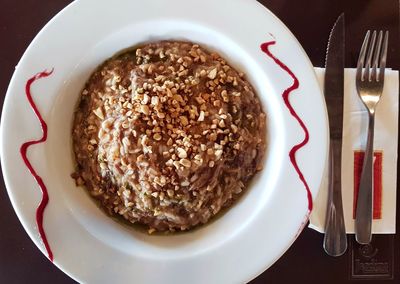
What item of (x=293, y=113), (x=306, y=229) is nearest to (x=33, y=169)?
(x=293, y=113)

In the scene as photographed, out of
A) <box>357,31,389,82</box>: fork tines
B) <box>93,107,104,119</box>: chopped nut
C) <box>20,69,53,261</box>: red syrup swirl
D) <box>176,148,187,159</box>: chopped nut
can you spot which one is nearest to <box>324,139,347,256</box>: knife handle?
<box>357,31,389,82</box>: fork tines

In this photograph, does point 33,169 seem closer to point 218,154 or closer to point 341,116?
point 218,154

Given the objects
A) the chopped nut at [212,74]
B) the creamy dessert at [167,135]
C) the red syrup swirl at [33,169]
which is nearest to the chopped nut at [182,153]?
the creamy dessert at [167,135]

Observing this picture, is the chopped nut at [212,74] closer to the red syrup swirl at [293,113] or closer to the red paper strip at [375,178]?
the red syrup swirl at [293,113]

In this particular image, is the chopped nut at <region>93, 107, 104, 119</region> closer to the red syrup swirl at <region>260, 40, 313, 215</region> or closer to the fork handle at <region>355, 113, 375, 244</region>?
the red syrup swirl at <region>260, 40, 313, 215</region>

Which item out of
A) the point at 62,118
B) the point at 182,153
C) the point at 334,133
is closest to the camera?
the point at 182,153

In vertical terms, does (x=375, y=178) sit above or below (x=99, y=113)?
below

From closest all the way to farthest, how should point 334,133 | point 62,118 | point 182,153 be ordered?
point 182,153
point 62,118
point 334,133
